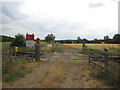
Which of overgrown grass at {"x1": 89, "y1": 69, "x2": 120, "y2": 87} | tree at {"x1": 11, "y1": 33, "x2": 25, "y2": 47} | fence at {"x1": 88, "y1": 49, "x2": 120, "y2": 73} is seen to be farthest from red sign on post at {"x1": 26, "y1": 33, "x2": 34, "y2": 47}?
tree at {"x1": 11, "y1": 33, "x2": 25, "y2": 47}

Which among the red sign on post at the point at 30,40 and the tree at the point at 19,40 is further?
the tree at the point at 19,40

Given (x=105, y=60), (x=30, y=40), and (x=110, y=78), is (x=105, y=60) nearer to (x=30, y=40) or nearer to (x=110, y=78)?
(x=110, y=78)

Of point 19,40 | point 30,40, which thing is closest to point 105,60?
point 30,40

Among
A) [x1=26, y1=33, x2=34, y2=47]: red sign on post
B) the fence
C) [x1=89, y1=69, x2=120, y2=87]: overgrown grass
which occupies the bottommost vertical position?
[x1=89, y1=69, x2=120, y2=87]: overgrown grass

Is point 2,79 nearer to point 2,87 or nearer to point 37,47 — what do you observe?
point 2,87

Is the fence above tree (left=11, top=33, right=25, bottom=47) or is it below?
below

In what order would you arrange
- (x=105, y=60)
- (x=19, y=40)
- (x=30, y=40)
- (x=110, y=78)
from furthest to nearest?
1. (x=19, y=40)
2. (x=30, y=40)
3. (x=105, y=60)
4. (x=110, y=78)

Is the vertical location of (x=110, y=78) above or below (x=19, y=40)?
below

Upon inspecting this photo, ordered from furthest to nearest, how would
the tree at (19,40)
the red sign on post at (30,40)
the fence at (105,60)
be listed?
the tree at (19,40), the red sign on post at (30,40), the fence at (105,60)

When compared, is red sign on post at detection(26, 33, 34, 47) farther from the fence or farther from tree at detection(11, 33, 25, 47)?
tree at detection(11, 33, 25, 47)

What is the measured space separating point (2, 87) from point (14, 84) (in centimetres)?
49

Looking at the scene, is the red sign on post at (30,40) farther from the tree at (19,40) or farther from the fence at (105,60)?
the tree at (19,40)

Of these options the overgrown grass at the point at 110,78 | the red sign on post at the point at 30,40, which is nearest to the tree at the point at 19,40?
the red sign on post at the point at 30,40

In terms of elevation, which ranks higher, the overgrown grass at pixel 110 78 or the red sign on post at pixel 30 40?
the red sign on post at pixel 30 40
